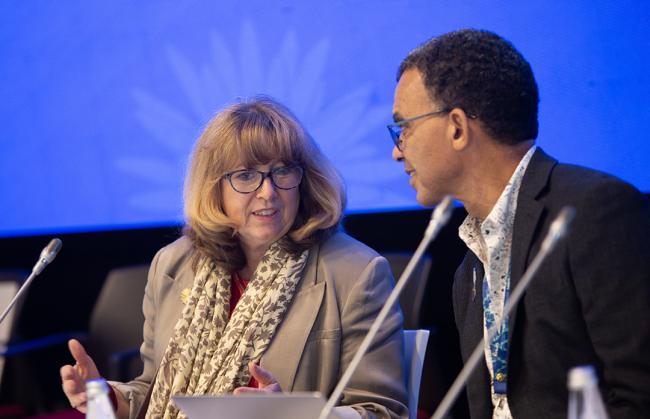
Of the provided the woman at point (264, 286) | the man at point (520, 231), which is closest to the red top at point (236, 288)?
the woman at point (264, 286)

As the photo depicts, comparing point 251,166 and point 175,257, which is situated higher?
point 251,166

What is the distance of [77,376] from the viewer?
2121mm

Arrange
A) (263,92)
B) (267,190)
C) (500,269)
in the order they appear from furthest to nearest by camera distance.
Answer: (263,92) < (267,190) < (500,269)

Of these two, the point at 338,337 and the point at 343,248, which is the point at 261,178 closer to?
the point at 343,248

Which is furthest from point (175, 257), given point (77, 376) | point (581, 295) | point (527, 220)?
point (581, 295)

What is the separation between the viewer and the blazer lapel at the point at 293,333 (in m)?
2.31

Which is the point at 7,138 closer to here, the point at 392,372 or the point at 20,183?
the point at 20,183

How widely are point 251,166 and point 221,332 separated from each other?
47cm

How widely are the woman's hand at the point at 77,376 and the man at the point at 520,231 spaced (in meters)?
0.90

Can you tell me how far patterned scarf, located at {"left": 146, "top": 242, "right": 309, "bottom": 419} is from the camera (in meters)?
2.35

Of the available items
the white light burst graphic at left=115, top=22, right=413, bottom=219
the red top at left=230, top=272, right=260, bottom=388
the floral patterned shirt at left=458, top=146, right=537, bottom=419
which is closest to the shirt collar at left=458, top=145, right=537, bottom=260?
the floral patterned shirt at left=458, top=146, right=537, bottom=419

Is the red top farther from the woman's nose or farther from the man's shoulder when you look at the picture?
the man's shoulder

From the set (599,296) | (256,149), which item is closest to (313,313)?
(256,149)

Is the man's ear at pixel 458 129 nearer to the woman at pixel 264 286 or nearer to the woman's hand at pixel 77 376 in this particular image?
the woman at pixel 264 286
